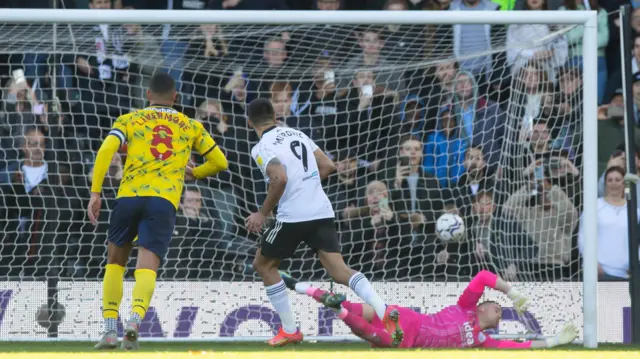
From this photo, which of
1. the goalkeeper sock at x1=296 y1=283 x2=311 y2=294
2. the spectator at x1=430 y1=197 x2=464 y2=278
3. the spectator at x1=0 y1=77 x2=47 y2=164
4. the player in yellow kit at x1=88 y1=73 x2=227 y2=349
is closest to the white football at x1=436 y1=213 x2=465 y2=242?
the spectator at x1=430 y1=197 x2=464 y2=278

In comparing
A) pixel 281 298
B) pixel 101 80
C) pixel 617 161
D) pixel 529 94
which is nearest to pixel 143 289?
pixel 281 298

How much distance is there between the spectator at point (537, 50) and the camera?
28.8 ft

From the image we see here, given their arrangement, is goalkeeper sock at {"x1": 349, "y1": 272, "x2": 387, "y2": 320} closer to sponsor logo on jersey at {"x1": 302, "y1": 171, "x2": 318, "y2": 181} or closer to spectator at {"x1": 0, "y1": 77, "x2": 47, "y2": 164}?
sponsor logo on jersey at {"x1": 302, "y1": 171, "x2": 318, "y2": 181}

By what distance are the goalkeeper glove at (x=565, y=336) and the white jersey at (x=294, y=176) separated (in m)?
1.68

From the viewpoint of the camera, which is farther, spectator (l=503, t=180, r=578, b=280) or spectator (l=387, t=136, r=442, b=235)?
spectator (l=387, t=136, r=442, b=235)

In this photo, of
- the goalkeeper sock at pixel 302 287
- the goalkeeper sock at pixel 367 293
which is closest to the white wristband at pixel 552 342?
the goalkeeper sock at pixel 367 293

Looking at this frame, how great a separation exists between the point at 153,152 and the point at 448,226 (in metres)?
2.80

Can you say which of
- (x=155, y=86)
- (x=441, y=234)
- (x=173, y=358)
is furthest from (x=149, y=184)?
(x=441, y=234)

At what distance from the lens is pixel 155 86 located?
7055mm

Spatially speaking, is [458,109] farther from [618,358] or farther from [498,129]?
[618,358]

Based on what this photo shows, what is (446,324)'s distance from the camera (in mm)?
7426

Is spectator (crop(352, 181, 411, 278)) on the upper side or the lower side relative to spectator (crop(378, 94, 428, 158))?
lower

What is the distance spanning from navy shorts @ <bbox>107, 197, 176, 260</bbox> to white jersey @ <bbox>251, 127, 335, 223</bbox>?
795 mm

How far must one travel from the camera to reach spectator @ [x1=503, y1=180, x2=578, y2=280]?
8.81 meters
